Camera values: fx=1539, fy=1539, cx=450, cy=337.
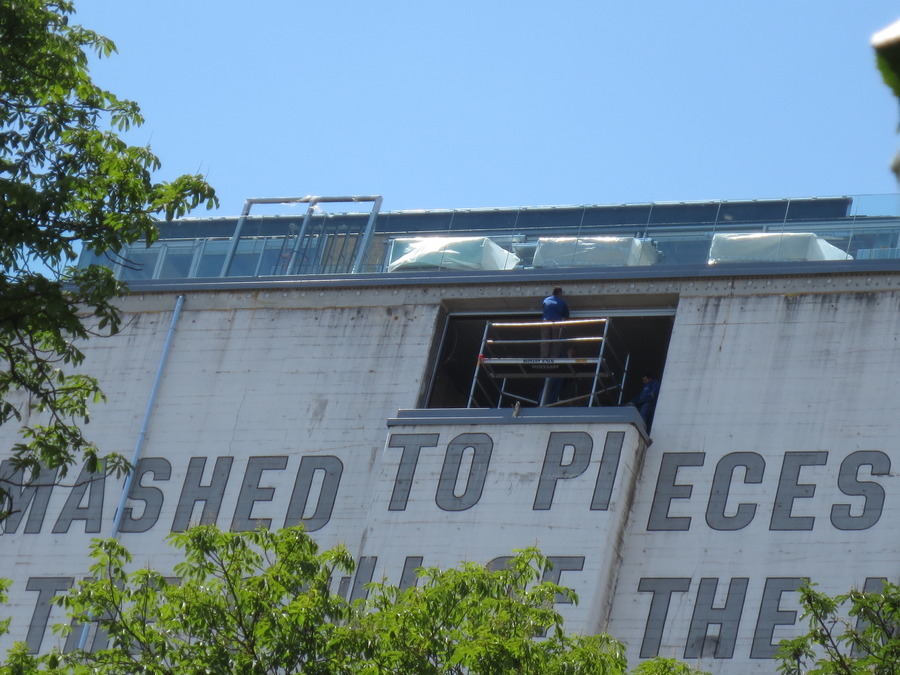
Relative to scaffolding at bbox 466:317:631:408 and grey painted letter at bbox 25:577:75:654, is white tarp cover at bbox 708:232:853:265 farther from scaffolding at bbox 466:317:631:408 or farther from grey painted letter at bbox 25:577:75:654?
grey painted letter at bbox 25:577:75:654

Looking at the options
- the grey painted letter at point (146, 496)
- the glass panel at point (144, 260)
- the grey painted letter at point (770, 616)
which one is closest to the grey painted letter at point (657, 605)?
the grey painted letter at point (770, 616)

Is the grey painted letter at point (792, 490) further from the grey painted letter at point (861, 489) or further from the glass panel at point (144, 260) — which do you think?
the glass panel at point (144, 260)

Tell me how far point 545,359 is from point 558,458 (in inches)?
97.8

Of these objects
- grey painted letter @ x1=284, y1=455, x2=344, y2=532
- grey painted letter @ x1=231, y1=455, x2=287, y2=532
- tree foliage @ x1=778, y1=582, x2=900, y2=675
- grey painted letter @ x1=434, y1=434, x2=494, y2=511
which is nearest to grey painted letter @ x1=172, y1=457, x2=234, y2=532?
grey painted letter @ x1=231, y1=455, x2=287, y2=532

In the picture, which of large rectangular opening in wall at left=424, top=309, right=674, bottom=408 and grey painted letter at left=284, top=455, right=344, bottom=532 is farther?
large rectangular opening in wall at left=424, top=309, right=674, bottom=408

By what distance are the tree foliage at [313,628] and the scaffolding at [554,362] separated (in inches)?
450

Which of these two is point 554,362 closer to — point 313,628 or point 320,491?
point 320,491

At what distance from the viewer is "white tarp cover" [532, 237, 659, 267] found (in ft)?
100

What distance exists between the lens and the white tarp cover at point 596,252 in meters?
30.5

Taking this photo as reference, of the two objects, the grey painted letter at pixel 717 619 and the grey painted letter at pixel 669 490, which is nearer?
the grey painted letter at pixel 717 619

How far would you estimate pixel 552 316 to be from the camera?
3008 cm

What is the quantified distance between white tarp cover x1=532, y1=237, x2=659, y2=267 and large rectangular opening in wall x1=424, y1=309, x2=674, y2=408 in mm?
1029

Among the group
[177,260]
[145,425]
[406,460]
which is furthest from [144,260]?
[406,460]

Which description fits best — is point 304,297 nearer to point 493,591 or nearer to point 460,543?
point 460,543
